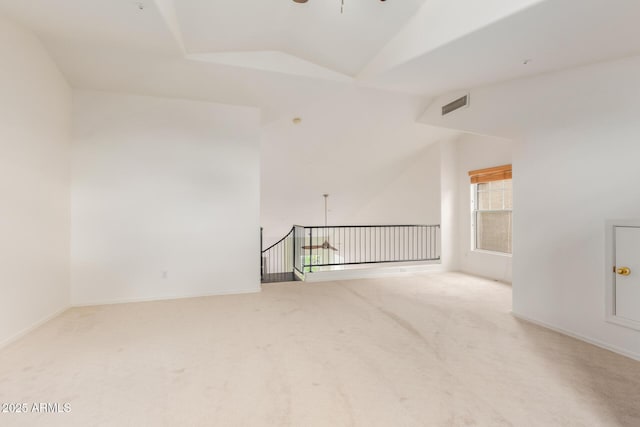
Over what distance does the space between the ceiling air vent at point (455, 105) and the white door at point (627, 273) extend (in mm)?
2315

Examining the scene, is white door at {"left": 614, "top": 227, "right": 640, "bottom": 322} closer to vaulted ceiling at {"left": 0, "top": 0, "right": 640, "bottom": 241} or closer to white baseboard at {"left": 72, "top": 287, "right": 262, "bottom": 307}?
vaulted ceiling at {"left": 0, "top": 0, "right": 640, "bottom": 241}

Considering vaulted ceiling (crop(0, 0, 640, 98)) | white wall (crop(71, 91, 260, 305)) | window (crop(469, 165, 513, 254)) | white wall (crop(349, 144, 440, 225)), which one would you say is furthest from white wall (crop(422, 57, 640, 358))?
white wall (crop(71, 91, 260, 305))

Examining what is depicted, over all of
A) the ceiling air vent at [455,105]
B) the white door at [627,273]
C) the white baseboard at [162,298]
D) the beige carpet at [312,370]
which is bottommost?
the beige carpet at [312,370]

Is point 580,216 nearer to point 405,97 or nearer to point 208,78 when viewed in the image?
point 405,97

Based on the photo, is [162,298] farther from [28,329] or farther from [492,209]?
[492,209]

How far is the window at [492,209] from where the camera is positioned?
5.57m

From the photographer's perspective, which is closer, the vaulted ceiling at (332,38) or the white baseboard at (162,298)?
the vaulted ceiling at (332,38)

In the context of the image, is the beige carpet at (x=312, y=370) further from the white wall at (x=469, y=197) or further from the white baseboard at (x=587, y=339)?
the white wall at (x=469, y=197)

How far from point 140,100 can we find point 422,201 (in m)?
6.00

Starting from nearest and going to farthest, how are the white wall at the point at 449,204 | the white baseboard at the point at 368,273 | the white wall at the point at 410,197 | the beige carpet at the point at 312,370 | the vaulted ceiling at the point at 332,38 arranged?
the beige carpet at the point at 312,370 → the vaulted ceiling at the point at 332,38 → the white baseboard at the point at 368,273 → the white wall at the point at 449,204 → the white wall at the point at 410,197

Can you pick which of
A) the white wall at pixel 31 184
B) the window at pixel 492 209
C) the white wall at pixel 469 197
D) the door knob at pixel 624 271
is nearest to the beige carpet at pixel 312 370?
the white wall at pixel 31 184

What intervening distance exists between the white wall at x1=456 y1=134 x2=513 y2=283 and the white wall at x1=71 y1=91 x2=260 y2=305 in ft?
14.7

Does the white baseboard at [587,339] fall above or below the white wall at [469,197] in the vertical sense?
below

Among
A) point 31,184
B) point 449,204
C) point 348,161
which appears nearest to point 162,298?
point 31,184
